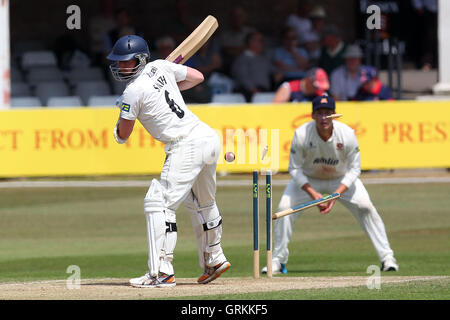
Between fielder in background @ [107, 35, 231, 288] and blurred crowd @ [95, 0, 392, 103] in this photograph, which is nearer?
fielder in background @ [107, 35, 231, 288]

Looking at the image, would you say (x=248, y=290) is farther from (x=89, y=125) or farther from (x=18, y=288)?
(x=89, y=125)

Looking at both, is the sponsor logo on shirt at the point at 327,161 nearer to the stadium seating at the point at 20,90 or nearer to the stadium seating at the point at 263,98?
the stadium seating at the point at 263,98

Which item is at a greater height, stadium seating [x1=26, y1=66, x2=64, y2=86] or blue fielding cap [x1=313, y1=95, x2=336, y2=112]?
stadium seating [x1=26, y1=66, x2=64, y2=86]

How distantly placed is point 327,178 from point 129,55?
11.7 feet

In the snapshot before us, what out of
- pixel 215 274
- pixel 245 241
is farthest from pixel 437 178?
pixel 215 274

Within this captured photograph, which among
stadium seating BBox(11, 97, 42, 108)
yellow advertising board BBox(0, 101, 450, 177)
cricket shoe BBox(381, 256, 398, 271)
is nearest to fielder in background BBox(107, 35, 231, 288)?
cricket shoe BBox(381, 256, 398, 271)

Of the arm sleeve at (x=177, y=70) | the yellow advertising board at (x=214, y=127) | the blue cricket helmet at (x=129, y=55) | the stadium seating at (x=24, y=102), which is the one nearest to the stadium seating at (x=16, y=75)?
the stadium seating at (x=24, y=102)

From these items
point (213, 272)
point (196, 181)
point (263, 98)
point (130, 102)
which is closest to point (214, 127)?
point (263, 98)

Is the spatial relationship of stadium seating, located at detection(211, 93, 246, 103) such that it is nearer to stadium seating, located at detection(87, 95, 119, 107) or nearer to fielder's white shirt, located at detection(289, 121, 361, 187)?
stadium seating, located at detection(87, 95, 119, 107)

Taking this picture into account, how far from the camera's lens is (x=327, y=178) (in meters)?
11.9

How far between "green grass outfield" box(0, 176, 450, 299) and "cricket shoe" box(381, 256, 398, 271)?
14cm

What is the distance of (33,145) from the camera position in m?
19.7

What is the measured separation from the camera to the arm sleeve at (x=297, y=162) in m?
11.7

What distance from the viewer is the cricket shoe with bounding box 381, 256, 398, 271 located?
11.5 m
